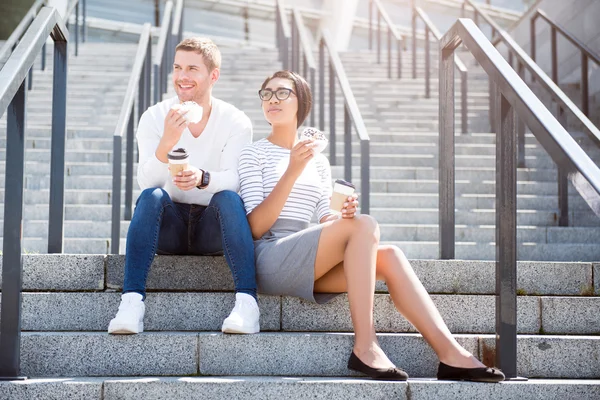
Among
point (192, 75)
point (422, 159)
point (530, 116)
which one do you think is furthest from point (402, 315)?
point (422, 159)

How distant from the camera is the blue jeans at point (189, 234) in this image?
8.32 feet

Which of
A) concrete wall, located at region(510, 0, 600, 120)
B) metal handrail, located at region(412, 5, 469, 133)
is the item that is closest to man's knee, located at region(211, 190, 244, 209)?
metal handrail, located at region(412, 5, 469, 133)

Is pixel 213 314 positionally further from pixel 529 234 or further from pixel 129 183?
pixel 529 234

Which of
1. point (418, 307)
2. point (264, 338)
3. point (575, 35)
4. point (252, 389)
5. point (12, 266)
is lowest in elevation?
point (252, 389)

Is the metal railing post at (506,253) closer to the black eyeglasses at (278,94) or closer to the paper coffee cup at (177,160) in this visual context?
the black eyeglasses at (278,94)

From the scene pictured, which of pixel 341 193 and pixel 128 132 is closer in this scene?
pixel 341 193

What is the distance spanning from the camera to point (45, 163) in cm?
501

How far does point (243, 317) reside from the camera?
8.20ft

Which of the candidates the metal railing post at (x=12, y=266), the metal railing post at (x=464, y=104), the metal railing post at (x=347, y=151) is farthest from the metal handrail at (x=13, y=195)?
the metal railing post at (x=464, y=104)

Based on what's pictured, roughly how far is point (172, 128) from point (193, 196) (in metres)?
0.37

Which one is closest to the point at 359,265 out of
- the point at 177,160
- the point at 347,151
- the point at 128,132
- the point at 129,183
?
the point at 177,160

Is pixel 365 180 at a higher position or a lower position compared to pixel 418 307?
higher

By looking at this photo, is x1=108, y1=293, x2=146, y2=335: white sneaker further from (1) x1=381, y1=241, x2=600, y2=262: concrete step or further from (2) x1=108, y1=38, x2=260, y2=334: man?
(1) x1=381, y1=241, x2=600, y2=262: concrete step

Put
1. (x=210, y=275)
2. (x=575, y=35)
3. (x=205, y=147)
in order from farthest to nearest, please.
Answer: (x=575, y=35) → (x=205, y=147) → (x=210, y=275)
